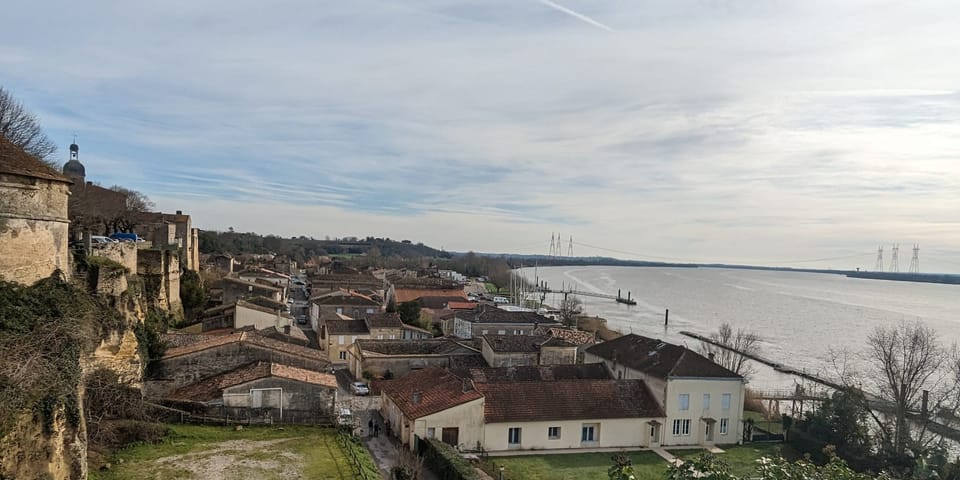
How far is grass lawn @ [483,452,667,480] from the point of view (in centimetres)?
2153

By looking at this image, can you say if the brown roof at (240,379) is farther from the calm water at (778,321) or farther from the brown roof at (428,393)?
the calm water at (778,321)

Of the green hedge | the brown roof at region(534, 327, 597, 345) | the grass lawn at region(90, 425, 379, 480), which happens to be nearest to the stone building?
the grass lawn at region(90, 425, 379, 480)

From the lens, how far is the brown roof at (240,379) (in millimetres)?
23406

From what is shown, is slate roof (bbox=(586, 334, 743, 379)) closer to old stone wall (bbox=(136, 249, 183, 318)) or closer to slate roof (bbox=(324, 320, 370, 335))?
slate roof (bbox=(324, 320, 370, 335))

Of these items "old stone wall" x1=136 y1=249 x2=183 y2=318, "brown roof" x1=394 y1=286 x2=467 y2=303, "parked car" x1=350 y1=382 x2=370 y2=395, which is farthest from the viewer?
"brown roof" x1=394 y1=286 x2=467 y2=303

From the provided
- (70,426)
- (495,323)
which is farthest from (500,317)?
(70,426)

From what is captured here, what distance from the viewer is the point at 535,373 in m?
31.2

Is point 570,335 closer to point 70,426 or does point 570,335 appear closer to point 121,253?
point 121,253

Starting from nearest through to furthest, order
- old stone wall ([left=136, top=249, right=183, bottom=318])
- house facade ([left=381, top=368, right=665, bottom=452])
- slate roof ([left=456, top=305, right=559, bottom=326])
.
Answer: house facade ([left=381, top=368, right=665, bottom=452]), old stone wall ([left=136, top=249, right=183, bottom=318]), slate roof ([left=456, top=305, right=559, bottom=326])

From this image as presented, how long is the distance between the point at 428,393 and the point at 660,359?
12.3m

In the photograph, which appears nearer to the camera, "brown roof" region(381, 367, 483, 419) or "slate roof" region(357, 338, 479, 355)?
"brown roof" region(381, 367, 483, 419)

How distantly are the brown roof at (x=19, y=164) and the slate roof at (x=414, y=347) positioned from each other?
74.1ft

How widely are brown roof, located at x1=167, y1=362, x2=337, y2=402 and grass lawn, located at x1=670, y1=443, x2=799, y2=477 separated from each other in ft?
53.9

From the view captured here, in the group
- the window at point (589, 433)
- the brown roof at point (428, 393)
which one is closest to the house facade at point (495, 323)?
the brown roof at point (428, 393)
